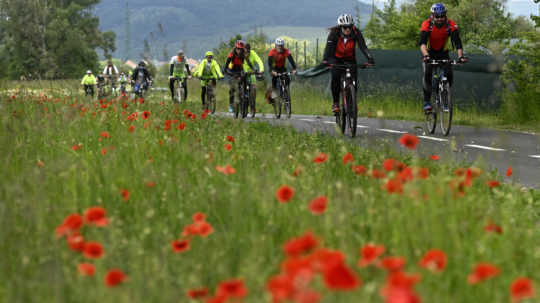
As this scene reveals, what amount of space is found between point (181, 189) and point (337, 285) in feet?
8.39

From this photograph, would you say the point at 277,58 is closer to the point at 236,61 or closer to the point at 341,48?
the point at 236,61

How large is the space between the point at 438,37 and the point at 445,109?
3.98ft

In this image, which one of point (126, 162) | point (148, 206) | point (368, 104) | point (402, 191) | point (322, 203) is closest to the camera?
point (322, 203)

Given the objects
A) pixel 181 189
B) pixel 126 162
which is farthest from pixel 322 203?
pixel 126 162

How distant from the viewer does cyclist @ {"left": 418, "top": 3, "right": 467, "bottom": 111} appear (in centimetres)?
1139

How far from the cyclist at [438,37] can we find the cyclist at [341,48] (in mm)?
1029

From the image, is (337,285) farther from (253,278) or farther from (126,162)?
(126,162)

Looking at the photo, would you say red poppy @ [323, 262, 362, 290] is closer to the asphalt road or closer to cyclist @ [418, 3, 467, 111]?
the asphalt road

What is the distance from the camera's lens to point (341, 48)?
444 inches

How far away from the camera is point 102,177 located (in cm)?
→ 398

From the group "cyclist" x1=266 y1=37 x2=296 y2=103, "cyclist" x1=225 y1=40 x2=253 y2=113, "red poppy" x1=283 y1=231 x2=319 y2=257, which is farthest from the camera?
"cyclist" x1=225 y1=40 x2=253 y2=113

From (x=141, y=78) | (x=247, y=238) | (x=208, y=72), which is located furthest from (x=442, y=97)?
(x=141, y=78)

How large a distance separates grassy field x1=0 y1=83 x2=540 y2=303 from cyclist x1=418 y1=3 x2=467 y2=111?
7.07 meters

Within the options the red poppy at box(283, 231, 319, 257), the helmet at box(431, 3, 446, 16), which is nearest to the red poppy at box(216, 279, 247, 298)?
the red poppy at box(283, 231, 319, 257)
